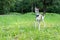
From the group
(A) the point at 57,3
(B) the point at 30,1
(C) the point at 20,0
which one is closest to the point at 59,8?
(A) the point at 57,3

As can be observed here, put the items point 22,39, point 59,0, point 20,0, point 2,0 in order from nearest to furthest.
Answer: point 22,39 → point 2,0 → point 59,0 → point 20,0

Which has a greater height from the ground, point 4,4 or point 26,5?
point 4,4

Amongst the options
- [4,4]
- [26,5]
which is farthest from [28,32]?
[26,5]

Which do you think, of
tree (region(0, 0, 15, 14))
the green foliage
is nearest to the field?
tree (region(0, 0, 15, 14))

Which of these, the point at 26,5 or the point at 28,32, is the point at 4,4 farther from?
the point at 28,32

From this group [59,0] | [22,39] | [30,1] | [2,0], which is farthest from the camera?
[30,1]

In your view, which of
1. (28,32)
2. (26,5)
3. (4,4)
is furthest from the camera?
(26,5)

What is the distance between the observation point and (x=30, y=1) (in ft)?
175

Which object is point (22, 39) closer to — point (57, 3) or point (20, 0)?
point (57, 3)

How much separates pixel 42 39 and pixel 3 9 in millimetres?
38682

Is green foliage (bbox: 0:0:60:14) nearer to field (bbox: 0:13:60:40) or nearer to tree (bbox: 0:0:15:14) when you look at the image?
tree (bbox: 0:0:15:14)

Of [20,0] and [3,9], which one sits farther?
[20,0]

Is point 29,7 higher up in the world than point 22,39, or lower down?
lower down

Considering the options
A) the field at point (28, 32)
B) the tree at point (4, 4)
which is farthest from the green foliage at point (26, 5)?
the field at point (28, 32)
